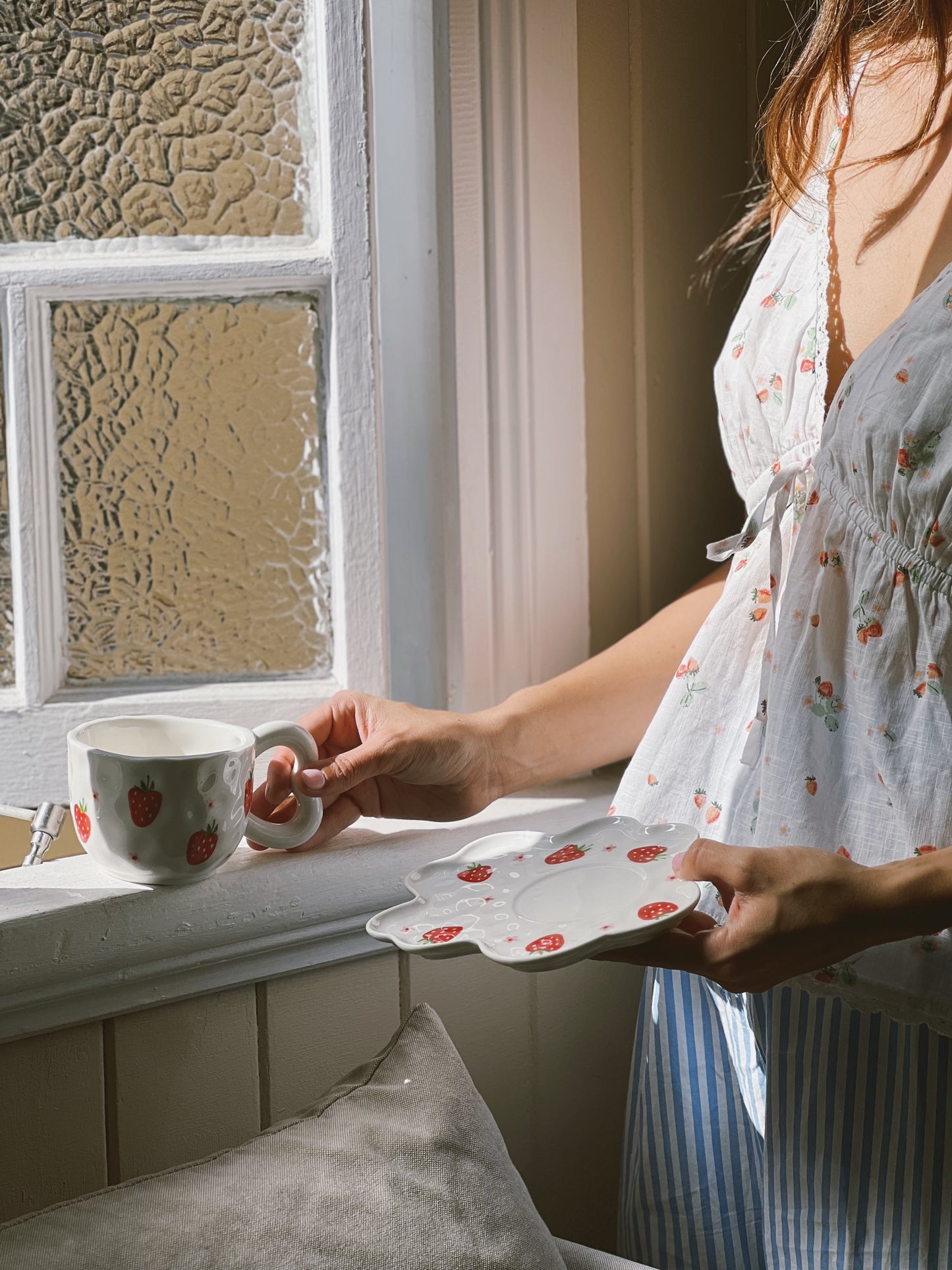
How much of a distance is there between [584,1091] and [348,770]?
0.44 m

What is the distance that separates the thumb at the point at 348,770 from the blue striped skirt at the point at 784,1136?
0.93ft

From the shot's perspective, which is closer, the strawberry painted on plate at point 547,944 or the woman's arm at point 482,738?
the strawberry painted on plate at point 547,944

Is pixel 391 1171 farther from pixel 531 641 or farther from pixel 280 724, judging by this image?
pixel 531 641

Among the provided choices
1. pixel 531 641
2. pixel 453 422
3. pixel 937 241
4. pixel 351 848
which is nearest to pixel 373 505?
pixel 453 422

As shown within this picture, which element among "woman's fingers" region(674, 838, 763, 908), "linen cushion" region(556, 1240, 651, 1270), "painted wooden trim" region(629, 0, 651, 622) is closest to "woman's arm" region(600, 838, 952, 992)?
A: "woman's fingers" region(674, 838, 763, 908)

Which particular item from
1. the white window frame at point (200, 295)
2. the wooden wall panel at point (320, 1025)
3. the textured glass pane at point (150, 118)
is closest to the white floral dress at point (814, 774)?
the wooden wall panel at point (320, 1025)

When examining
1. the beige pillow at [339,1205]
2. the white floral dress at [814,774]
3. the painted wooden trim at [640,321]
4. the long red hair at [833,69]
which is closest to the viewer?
the beige pillow at [339,1205]

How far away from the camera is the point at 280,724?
87 cm

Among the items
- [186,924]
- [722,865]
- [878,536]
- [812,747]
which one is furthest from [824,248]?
[186,924]

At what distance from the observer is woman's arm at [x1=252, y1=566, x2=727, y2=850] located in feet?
3.04

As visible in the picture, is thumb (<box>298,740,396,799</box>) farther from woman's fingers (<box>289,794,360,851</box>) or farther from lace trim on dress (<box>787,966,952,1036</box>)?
lace trim on dress (<box>787,966,952,1036</box>)

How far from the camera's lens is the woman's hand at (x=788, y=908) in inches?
25.7

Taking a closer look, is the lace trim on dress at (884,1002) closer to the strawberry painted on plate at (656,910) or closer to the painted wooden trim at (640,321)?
the strawberry painted on plate at (656,910)

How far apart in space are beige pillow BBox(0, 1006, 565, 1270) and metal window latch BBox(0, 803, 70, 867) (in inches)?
13.7
